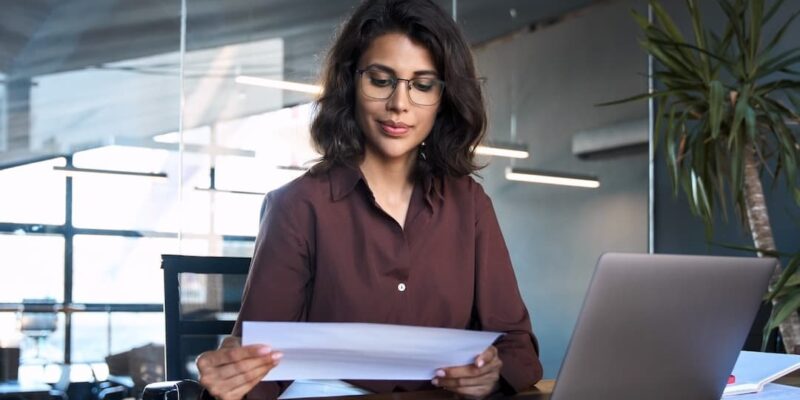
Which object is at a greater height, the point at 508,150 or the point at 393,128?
the point at 508,150

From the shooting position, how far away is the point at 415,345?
44.9 inches

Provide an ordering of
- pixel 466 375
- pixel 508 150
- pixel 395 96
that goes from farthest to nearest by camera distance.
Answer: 1. pixel 508 150
2. pixel 395 96
3. pixel 466 375

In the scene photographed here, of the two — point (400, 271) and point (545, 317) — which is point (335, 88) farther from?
point (545, 317)

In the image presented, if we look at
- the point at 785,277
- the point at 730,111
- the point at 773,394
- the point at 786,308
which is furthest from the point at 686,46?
the point at 773,394

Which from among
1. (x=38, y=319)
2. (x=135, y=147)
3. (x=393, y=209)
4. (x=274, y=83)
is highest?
(x=274, y=83)

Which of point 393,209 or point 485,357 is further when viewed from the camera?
point 393,209

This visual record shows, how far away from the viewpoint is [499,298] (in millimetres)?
1754

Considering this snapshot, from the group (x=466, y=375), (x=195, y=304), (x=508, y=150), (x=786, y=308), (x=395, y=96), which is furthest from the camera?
(x=508, y=150)

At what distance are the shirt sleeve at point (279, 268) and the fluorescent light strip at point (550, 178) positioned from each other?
394cm

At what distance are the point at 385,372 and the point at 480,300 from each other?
0.55 m

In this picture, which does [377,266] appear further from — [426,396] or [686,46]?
[686,46]

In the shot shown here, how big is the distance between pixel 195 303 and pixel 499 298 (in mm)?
800

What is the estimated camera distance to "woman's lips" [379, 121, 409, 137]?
5.57 ft

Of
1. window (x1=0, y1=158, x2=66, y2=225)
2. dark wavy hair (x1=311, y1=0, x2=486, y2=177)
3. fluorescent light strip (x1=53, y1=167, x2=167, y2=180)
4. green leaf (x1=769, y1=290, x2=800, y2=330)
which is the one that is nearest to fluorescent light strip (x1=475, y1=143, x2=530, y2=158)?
fluorescent light strip (x1=53, y1=167, x2=167, y2=180)
